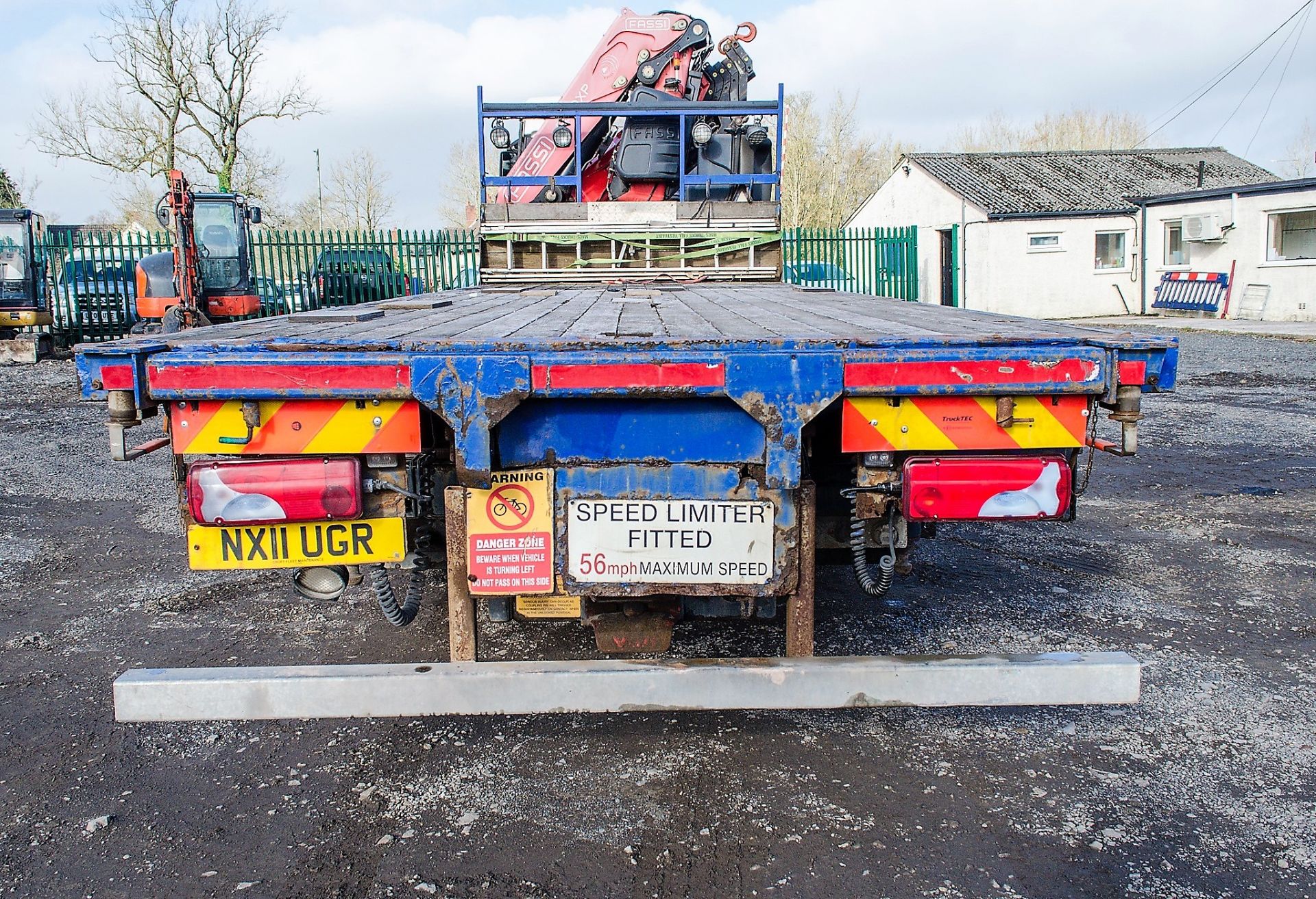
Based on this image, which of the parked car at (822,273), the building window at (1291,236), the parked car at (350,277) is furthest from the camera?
the building window at (1291,236)

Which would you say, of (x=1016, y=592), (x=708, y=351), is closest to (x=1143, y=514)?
(x=1016, y=592)

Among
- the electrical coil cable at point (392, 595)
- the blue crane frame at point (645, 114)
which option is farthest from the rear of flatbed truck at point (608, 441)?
the blue crane frame at point (645, 114)

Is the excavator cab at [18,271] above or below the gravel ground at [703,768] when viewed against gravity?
above

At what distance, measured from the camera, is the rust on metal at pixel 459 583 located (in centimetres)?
278

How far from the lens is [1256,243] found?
2392 centimetres

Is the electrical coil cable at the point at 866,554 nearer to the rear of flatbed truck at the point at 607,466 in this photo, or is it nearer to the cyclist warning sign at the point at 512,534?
the rear of flatbed truck at the point at 607,466

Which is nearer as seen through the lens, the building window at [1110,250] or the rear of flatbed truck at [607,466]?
the rear of flatbed truck at [607,466]

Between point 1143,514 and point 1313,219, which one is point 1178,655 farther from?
point 1313,219

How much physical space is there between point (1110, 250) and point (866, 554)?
3019cm

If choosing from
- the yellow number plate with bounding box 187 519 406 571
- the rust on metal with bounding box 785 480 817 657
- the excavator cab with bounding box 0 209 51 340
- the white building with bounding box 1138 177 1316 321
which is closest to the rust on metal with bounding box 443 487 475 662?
the yellow number plate with bounding box 187 519 406 571

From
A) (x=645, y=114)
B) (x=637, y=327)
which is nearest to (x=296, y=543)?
(x=637, y=327)

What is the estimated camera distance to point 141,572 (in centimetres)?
539

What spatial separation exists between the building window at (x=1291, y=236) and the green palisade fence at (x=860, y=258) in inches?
362

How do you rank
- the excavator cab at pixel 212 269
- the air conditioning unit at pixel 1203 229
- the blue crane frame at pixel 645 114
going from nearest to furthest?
the blue crane frame at pixel 645 114 < the excavator cab at pixel 212 269 < the air conditioning unit at pixel 1203 229
